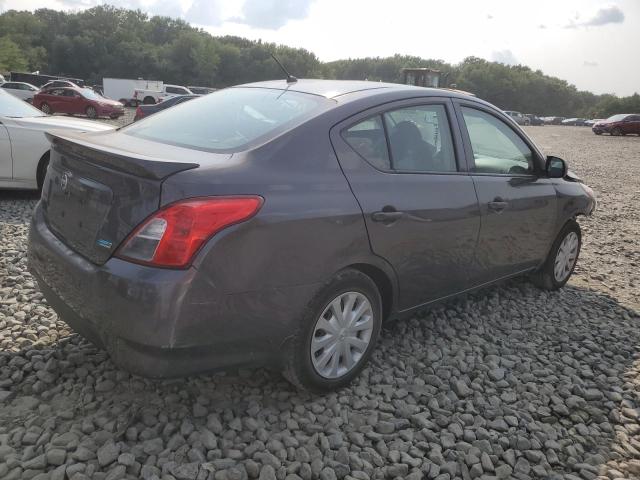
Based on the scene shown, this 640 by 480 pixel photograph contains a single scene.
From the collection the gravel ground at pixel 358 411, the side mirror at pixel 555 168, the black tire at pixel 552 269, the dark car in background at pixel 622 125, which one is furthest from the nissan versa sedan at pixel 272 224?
the dark car in background at pixel 622 125

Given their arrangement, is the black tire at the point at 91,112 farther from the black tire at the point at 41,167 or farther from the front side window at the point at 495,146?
the front side window at the point at 495,146

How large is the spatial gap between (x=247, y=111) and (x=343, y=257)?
3.34 feet

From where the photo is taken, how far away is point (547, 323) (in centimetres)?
408

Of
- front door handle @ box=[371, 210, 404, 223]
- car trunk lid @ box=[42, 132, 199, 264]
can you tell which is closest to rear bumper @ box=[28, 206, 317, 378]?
car trunk lid @ box=[42, 132, 199, 264]

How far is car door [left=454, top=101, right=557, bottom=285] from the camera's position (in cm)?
357

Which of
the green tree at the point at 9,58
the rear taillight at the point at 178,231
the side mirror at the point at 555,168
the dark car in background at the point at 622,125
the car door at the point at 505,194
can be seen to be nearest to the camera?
the rear taillight at the point at 178,231

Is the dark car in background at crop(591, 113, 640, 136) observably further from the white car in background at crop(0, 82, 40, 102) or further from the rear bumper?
the rear bumper

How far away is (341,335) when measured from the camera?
2.83 metres

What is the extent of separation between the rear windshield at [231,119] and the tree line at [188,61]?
72.7 meters

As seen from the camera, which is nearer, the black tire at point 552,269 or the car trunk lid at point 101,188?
the car trunk lid at point 101,188

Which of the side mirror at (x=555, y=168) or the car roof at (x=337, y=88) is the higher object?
the car roof at (x=337, y=88)

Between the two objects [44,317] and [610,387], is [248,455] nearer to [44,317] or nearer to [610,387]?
[44,317]

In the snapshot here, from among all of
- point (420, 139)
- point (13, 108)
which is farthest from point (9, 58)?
point (420, 139)

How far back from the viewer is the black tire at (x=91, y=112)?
25.2 m
